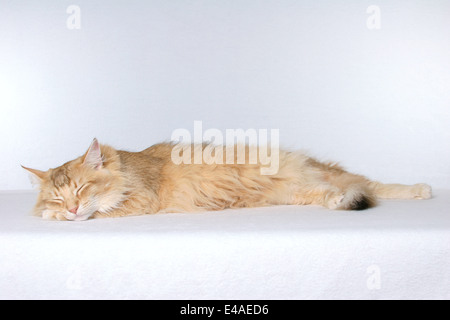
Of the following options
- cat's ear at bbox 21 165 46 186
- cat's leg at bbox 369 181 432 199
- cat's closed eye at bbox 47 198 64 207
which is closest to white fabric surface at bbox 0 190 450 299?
cat's closed eye at bbox 47 198 64 207

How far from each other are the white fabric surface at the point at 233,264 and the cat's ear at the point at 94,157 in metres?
0.55

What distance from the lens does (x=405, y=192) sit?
3150 millimetres

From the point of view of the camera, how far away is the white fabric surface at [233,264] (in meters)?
2.13

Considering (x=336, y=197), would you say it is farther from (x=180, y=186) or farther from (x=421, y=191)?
(x=180, y=186)

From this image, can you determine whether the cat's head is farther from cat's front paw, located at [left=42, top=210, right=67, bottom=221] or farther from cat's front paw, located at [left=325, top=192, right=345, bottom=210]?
cat's front paw, located at [left=325, top=192, right=345, bottom=210]

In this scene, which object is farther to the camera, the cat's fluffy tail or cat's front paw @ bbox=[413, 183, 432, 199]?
cat's front paw @ bbox=[413, 183, 432, 199]

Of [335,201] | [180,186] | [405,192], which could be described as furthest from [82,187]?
[405,192]

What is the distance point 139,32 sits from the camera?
4.28m

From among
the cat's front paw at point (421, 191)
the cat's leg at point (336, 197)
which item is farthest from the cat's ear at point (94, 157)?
the cat's front paw at point (421, 191)

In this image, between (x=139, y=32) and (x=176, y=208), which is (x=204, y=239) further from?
(x=139, y=32)

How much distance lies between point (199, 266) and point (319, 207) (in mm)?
1012

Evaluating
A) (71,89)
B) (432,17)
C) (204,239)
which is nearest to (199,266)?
(204,239)

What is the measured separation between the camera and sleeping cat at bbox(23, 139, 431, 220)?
2689 millimetres

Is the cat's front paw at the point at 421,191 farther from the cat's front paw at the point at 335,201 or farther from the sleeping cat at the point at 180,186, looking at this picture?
the cat's front paw at the point at 335,201
